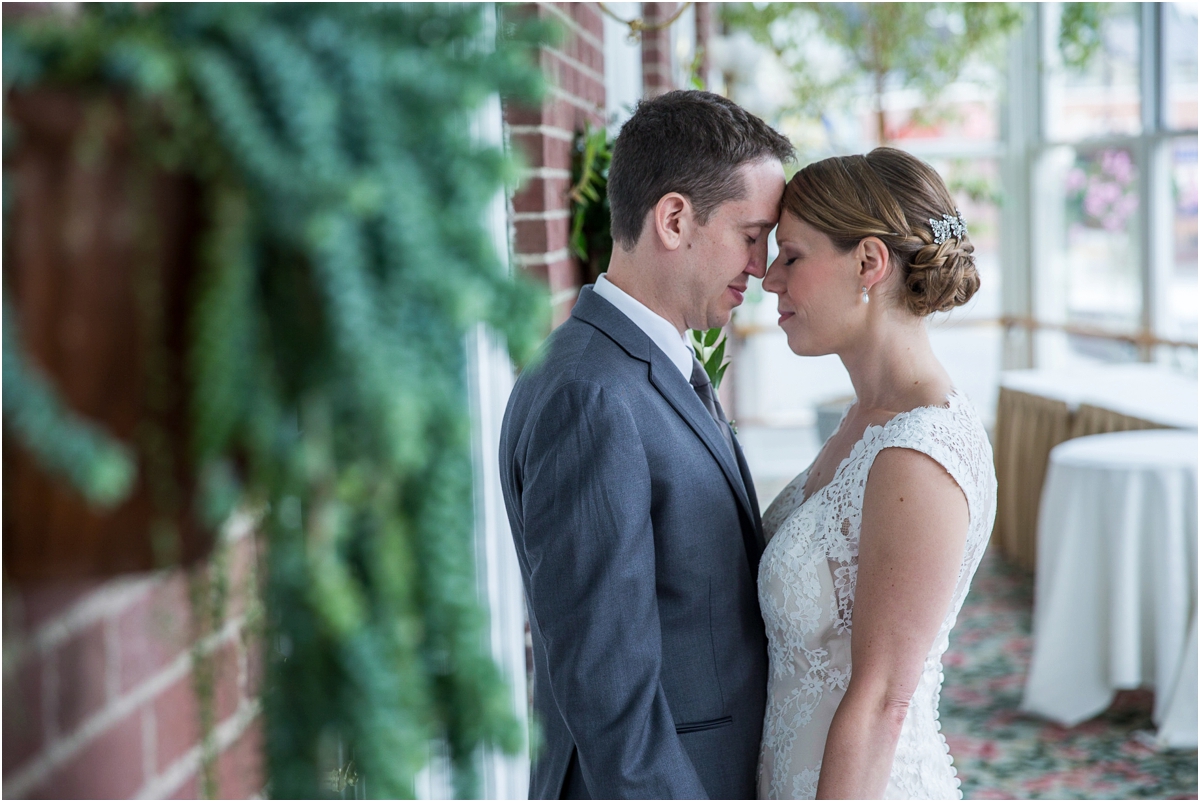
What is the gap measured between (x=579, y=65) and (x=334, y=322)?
2.21 metres

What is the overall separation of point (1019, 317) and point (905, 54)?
2.59 metres

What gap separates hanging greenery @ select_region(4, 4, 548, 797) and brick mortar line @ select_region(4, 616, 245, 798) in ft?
0.37

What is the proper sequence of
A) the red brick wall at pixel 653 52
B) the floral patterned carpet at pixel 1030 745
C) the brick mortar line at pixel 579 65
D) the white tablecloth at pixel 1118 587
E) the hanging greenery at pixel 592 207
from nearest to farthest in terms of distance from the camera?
1. the brick mortar line at pixel 579 65
2. the hanging greenery at pixel 592 207
3. the floral patterned carpet at pixel 1030 745
4. the white tablecloth at pixel 1118 587
5. the red brick wall at pixel 653 52

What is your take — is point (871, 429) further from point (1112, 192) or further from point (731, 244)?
point (1112, 192)

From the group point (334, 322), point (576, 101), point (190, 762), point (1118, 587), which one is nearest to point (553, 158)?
point (576, 101)

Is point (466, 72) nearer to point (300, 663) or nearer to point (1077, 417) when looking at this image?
point (300, 663)

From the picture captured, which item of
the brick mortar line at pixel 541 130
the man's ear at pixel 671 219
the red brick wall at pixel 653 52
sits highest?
the red brick wall at pixel 653 52

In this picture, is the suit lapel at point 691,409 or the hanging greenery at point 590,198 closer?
the suit lapel at point 691,409

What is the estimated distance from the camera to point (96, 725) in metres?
0.55

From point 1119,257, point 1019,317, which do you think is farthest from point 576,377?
point 1019,317

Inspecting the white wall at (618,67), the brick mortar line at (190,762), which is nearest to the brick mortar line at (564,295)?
the white wall at (618,67)

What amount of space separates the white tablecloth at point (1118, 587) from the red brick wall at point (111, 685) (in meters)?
3.81

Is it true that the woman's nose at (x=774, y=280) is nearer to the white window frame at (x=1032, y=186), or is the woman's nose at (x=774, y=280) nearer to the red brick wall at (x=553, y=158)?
the red brick wall at (x=553, y=158)

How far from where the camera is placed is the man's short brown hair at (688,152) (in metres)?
1.60
